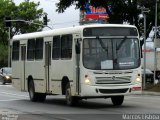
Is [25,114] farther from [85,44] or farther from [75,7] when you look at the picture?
[75,7]

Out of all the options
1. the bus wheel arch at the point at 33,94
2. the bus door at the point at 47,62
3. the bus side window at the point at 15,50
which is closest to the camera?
the bus door at the point at 47,62

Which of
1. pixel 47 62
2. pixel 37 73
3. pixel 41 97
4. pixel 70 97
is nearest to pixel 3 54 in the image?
pixel 41 97

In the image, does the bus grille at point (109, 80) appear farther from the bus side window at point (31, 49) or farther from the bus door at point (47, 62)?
the bus side window at point (31, 49)

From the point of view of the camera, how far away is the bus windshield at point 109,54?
20.8 m

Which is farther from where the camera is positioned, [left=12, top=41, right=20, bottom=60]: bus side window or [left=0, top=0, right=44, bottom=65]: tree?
[left=0, top=0, right=44, bottom=65]: tree

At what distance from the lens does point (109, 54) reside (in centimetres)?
2094

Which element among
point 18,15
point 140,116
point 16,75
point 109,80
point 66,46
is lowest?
point 140,116

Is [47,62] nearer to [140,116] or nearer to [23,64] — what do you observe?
[23,64]

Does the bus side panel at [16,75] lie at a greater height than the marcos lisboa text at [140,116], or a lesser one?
greater

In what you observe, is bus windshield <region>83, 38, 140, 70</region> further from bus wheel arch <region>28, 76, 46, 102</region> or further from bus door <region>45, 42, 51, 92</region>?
bus wheel arch <region>28, 76, 46, 102</region>

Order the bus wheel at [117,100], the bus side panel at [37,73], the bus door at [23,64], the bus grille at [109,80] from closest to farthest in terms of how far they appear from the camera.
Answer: the bus grille at [109,80] < the bus wheel at [117,100] < the bus side panel at [37,73] < the bus door at [23,64]

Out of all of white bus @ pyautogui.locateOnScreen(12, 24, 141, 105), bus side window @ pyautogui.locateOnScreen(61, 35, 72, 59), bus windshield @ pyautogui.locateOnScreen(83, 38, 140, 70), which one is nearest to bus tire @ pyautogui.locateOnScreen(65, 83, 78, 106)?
white bus @ pyautogui.locateOnScreen(12, 24, 141, 105)

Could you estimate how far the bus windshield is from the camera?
20.8m

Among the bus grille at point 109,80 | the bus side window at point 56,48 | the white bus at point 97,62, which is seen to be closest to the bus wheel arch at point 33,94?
the white bus at point 97,62
